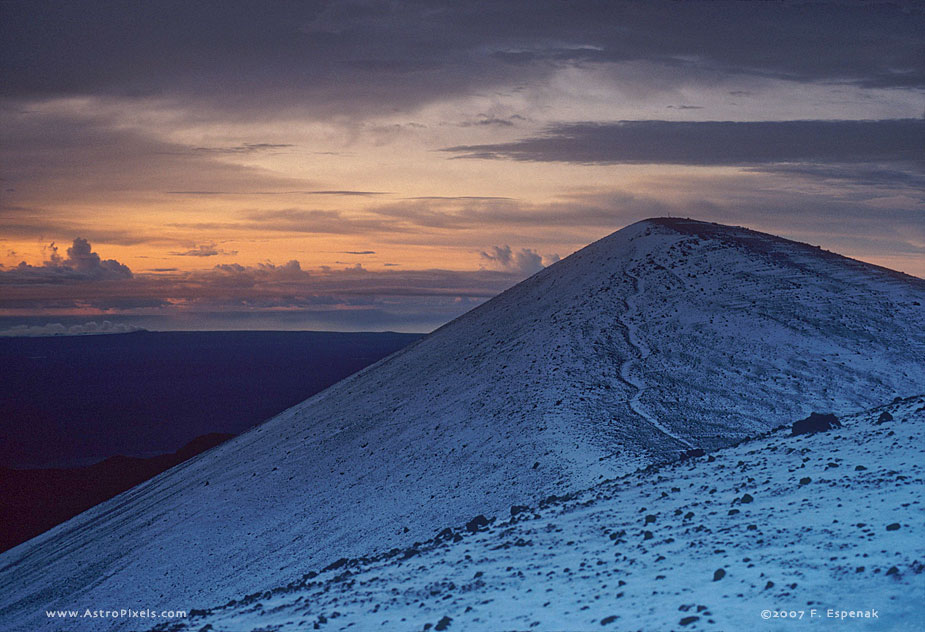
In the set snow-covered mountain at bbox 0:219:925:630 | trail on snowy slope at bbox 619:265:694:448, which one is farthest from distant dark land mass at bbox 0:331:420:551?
trail on snowy slope at bbox 619:265:694:448

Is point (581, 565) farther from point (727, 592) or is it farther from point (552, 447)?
point (552, 447)

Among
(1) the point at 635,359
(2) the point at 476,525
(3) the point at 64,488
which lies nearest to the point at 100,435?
(3) the point at 64,488

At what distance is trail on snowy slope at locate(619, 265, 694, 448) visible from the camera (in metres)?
19.2

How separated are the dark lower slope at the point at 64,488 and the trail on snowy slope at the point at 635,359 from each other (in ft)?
111

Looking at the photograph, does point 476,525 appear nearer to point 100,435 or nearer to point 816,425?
point 816,425

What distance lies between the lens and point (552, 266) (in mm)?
36656

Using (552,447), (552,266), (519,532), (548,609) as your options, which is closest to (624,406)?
(552,447)

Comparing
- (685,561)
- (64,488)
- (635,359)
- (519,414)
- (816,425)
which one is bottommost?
(64,488)

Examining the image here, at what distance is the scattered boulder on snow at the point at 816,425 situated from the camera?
1480 centimetres

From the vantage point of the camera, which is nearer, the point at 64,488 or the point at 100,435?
the point at 64,488

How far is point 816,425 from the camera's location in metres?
15.1

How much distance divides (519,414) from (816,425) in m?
7.97

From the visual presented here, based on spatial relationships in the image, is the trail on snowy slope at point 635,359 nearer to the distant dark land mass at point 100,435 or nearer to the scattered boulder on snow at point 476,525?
the scattered boulder on snow at point 476,525

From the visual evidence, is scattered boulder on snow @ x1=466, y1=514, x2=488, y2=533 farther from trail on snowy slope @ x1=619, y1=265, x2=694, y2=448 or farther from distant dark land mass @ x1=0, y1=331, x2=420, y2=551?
distant dark land mass @ x1=0, y1=331, x2=420, y2=551
